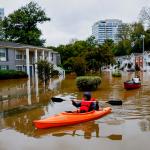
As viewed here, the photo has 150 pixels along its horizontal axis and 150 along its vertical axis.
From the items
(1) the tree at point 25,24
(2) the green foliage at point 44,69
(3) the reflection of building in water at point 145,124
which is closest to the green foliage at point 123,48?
(1) the tree at point 25,24

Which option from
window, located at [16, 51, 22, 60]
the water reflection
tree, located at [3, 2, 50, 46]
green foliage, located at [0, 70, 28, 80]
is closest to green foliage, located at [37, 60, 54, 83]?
the water reflection

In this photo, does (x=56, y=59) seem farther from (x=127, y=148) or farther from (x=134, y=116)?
(x=127, y=148)

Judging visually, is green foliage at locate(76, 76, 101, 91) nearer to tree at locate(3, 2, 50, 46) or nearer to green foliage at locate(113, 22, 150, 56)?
tree at locate(3, 2, 50, 46)

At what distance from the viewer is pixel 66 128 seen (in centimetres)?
1560

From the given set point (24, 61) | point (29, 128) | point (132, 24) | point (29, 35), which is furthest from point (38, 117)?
point (132, 24)

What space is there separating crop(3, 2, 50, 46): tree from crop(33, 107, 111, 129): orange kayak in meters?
57.7

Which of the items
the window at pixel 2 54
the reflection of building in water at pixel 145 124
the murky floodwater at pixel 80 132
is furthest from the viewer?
the window at pixel 2 54

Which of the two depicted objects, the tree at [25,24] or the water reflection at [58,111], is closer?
the water reflection at [58,111]

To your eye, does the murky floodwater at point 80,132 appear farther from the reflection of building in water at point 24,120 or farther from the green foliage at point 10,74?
the green foliage at point 10,74

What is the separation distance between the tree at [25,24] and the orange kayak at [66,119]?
5767cm

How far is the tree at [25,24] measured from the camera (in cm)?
7375

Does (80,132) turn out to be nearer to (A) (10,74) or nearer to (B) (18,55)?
(A) (10,74)

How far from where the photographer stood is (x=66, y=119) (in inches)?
623

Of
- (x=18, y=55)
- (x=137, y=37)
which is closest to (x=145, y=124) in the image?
(x=18, y=55)
